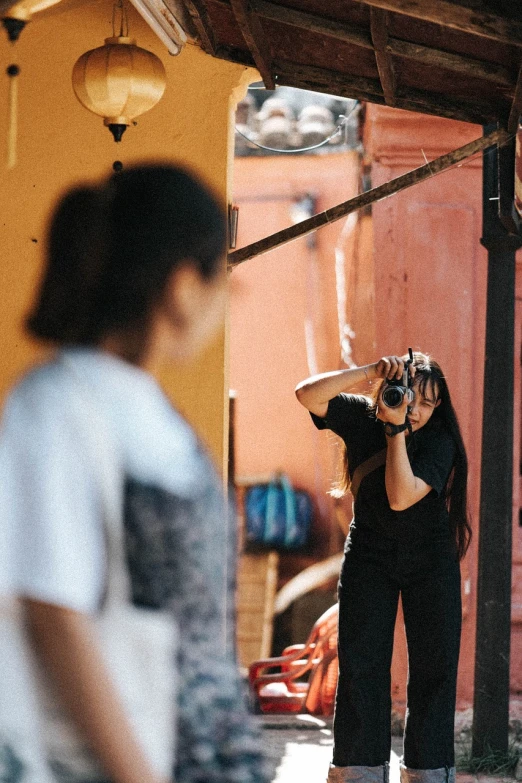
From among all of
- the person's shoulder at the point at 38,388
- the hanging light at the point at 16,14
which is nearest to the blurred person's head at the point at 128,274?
the person's shoulder at the point at 38,388

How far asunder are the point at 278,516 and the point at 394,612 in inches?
210

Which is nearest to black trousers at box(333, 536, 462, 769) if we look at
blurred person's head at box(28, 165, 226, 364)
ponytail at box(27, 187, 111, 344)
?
blurred person's head at box(28, 165, 226, 364)

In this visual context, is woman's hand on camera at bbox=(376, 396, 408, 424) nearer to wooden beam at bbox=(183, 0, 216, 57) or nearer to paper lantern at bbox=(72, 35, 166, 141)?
paper lantern at bbox=(72, 35, 166, 141)

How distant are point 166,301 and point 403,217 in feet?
12.1

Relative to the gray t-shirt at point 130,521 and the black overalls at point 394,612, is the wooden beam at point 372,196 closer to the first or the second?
the black overalls at point 394,612

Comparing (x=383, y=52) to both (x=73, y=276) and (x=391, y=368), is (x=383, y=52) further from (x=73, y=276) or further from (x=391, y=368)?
(x=73, y=276)

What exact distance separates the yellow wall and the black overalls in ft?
1.82

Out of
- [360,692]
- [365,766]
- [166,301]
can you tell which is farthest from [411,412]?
[166,301]

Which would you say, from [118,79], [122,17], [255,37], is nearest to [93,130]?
[122,17]

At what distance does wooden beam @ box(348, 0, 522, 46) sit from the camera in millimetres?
3143

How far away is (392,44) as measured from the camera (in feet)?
12.1

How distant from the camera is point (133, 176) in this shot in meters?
3.02

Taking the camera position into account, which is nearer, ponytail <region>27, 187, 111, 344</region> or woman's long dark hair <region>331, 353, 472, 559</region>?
ponytail <region>27, 187, 111, 344</region>

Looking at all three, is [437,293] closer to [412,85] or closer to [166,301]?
[412,85]
